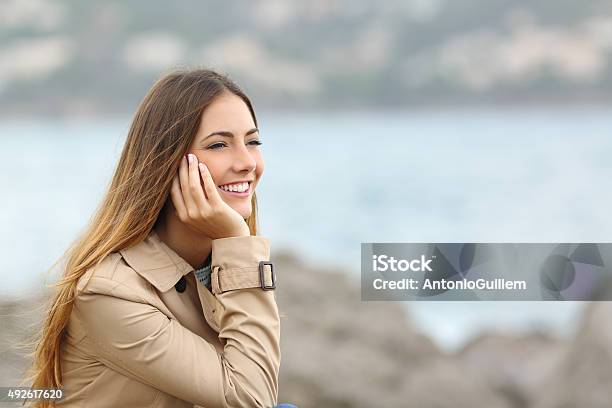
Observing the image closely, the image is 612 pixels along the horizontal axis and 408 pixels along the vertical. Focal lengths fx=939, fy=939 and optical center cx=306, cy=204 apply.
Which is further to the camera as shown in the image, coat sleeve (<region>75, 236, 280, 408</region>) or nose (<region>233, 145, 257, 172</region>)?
nose (<region>233, 145, 257, 172</region>)

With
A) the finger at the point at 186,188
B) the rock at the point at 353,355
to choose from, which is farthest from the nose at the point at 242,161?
the rock at the point at 353,355

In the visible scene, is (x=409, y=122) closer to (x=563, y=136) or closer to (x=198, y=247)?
(x=563, y=136)

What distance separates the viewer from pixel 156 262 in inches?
74.6

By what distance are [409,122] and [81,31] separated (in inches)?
320

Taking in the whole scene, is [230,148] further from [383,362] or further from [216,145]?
[383,362]

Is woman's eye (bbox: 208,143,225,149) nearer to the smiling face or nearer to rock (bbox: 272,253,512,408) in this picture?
the smiling face

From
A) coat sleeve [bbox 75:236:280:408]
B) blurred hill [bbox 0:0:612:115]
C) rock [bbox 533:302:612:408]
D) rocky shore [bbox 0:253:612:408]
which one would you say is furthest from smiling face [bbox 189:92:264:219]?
blurred hill [bbox 0:0:612:115]

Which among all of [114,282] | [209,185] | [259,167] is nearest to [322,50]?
[259,167]

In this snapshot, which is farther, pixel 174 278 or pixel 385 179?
pixel 385 179

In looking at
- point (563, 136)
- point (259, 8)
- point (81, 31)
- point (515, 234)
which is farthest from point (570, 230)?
point (81, 31)

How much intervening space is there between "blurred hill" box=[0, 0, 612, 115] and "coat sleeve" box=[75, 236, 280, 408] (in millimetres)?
17045

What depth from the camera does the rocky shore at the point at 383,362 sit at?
13.7 ft

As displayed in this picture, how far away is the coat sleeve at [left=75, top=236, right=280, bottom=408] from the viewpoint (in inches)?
69.3

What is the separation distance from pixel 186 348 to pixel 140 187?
352mm
